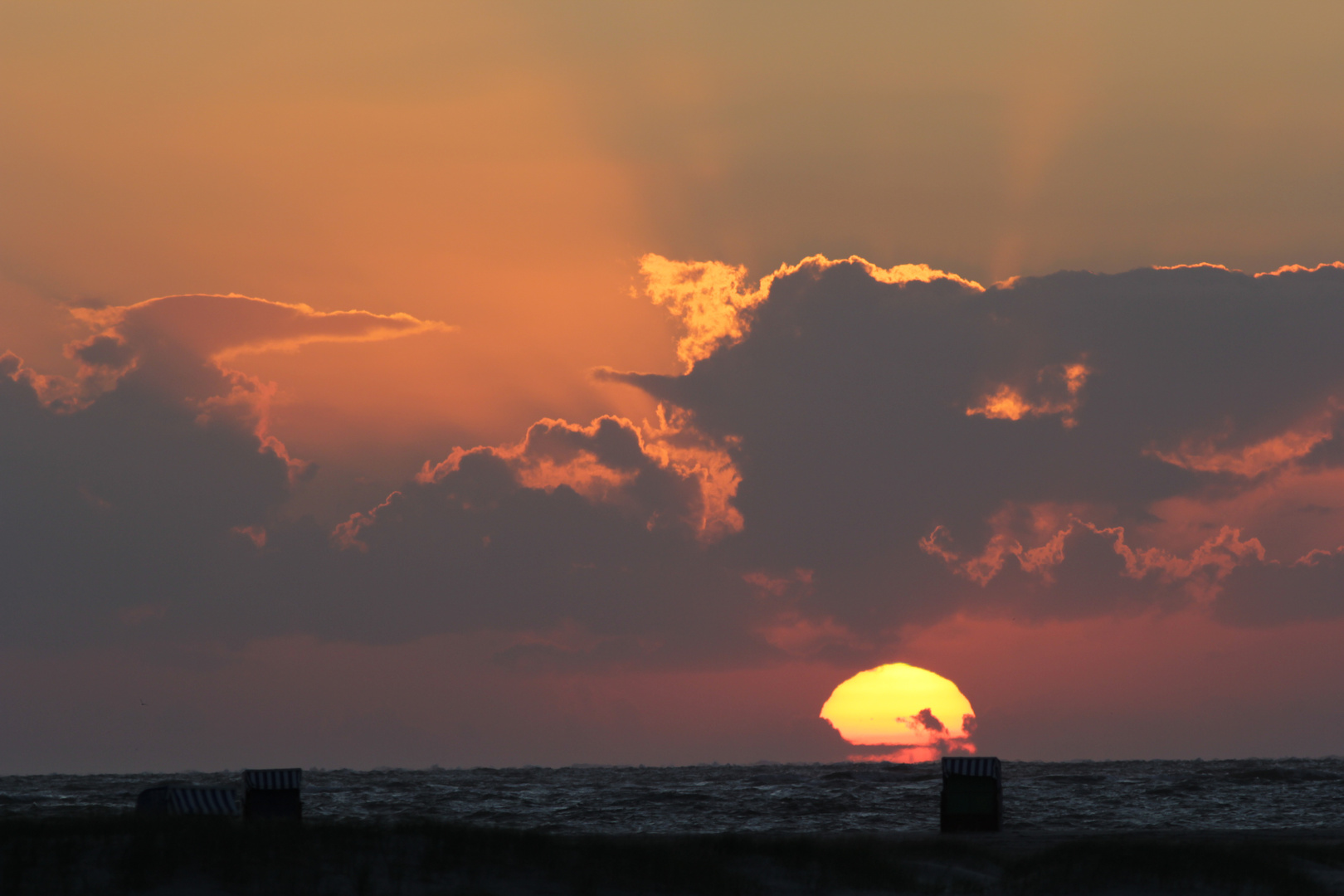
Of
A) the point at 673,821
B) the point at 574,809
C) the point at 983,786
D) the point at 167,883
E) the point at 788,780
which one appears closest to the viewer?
the point at 167,883

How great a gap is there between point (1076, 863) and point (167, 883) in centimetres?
3241

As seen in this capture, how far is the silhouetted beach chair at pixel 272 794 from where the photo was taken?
59.1m

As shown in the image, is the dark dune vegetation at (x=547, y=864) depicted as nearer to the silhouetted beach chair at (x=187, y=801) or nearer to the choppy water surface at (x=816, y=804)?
the silhouetted beach chair at (x=187, y=801)

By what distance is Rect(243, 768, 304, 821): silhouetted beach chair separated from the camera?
194ft

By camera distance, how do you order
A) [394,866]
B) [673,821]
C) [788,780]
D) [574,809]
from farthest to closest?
[788,780], [574,809], [673,821], [394,866]

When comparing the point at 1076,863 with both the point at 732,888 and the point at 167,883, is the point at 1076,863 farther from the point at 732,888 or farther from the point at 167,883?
the point at 167,883

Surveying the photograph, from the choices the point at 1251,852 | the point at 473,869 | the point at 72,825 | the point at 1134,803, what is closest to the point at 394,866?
the point at 473,869

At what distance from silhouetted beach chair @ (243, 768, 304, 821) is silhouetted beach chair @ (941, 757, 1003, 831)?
109 ft

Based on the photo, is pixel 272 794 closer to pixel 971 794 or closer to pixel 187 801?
pixel 187 801

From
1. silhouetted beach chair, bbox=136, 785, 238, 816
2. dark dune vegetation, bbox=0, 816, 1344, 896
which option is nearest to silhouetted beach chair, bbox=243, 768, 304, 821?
silhouetted beach chair, bbox=136, 785, 238, 816

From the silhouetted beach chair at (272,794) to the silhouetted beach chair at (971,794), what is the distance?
3308 centimetres

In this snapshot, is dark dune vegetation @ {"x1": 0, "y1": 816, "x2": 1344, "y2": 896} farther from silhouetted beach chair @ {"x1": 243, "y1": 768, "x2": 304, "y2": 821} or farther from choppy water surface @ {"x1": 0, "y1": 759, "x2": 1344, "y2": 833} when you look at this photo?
choppy water surface @ {"x1": 0, "y1": 759, "x2": 1344, "y2": 833}

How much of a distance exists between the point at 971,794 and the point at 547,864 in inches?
1142

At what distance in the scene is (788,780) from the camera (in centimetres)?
18262
